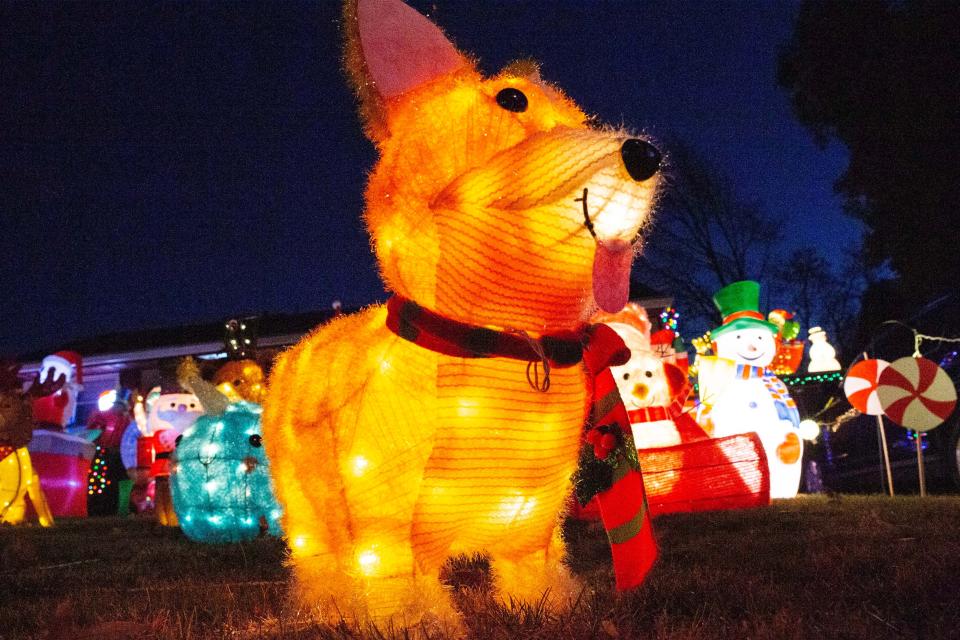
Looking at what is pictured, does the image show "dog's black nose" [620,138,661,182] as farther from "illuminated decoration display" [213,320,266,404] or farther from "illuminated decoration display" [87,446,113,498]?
"illuminated decoration display" [87,446,113,498]

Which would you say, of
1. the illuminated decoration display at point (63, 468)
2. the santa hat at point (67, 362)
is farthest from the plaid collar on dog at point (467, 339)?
the santa hat at point (67, 362)

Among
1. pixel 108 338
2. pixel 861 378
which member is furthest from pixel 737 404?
pixel 108 338

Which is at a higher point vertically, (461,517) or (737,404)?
(737,404)

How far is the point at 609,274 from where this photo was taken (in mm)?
1879

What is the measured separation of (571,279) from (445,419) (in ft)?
1.51

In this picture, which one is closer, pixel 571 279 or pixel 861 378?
pixel 571 279

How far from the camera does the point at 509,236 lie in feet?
6.00

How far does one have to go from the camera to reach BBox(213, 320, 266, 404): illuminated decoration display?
5912 millimetres

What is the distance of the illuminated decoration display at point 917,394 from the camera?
6625mm

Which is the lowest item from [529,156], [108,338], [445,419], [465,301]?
[445,419]

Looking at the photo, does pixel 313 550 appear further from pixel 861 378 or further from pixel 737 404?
pixel 861 378

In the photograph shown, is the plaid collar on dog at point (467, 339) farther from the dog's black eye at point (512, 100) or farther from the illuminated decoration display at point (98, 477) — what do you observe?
the illuminated decoration display at point (98, 477)

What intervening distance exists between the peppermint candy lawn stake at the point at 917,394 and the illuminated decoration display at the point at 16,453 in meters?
7.92

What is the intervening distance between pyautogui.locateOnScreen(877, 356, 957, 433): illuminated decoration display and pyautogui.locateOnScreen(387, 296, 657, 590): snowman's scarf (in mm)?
5623
